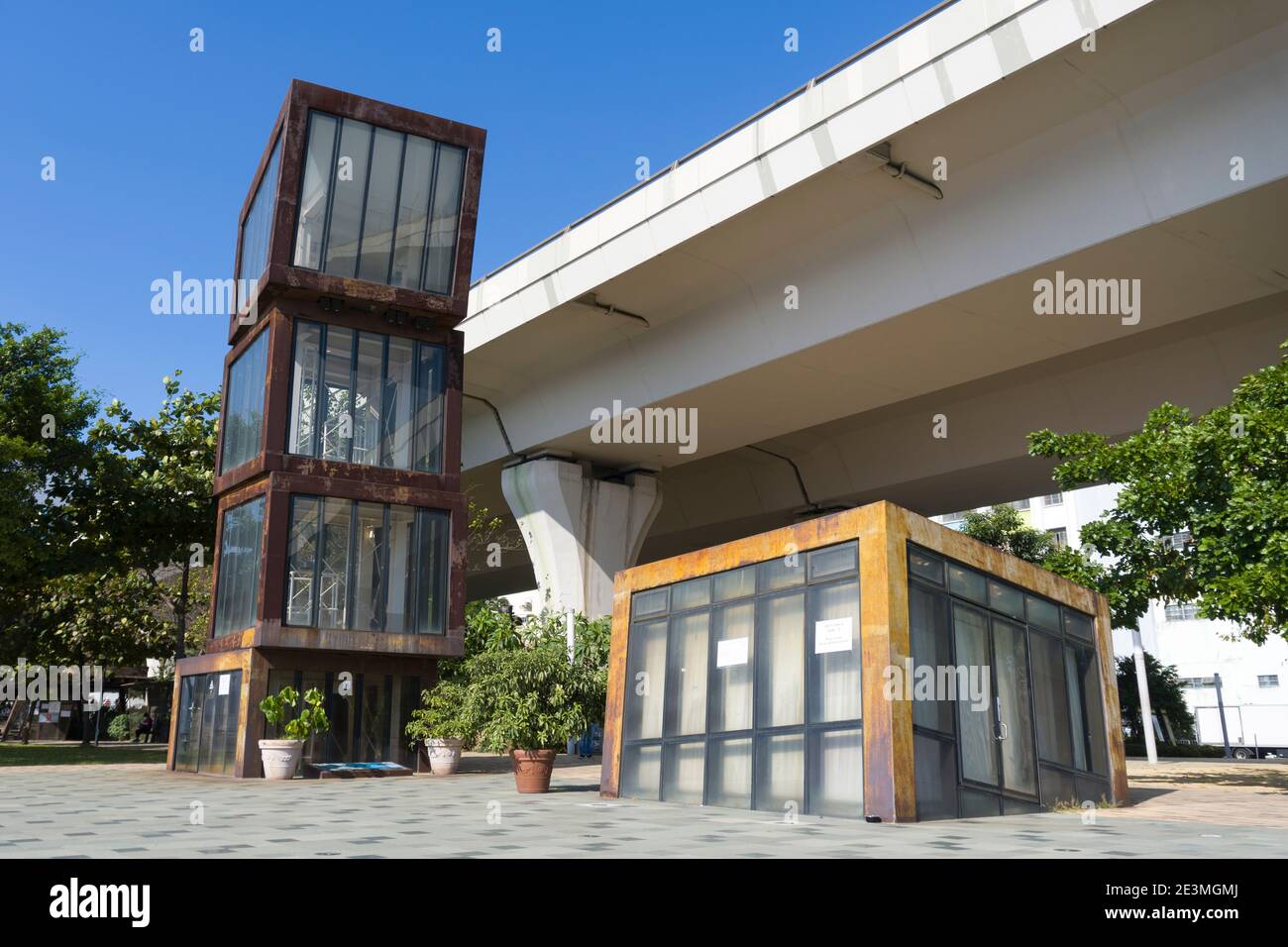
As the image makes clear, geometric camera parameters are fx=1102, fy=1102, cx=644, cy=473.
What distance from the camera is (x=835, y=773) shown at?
14047mm

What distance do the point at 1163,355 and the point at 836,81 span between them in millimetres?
12184

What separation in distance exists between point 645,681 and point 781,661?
3321 millimetres

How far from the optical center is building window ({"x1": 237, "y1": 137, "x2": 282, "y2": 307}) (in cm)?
2700

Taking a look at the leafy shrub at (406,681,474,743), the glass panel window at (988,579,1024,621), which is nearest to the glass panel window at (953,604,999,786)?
the glass panel window at (988,579,1024,621)

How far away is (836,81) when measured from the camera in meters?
21.4

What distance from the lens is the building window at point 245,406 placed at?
26875 mm

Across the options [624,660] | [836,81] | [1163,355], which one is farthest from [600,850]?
[1163,355]

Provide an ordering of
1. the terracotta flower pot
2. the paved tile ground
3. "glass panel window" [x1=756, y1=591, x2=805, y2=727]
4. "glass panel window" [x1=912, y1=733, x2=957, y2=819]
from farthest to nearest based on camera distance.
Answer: the terracotta flower pot, "glass panel window" [x1=756, y1=591, x2=805, y2=727], "glass panel window" [x1=912, y1=733, x2=957, y2=819], the paved tile ground

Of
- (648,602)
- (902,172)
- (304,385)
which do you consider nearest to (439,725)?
(648,602)

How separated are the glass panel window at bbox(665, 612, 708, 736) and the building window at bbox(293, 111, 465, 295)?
46.3 ft

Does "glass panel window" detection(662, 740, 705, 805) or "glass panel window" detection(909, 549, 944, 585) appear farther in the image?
"glass panel window" detection(662, 740, 705, 805)

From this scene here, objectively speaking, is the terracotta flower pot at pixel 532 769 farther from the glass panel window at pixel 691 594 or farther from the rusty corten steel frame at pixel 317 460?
the rusty corten steel frame at pixel 317 460

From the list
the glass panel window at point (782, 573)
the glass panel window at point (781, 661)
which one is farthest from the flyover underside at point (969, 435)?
the glass panel window at point (781, 661)

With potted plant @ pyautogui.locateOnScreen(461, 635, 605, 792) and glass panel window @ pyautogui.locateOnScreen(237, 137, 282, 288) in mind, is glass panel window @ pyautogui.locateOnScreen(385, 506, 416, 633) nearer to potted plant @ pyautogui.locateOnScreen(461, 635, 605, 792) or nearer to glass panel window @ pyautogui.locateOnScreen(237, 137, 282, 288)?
potted plant @ pyautogui.locateOnScreen(461, 635, 605, 792)
